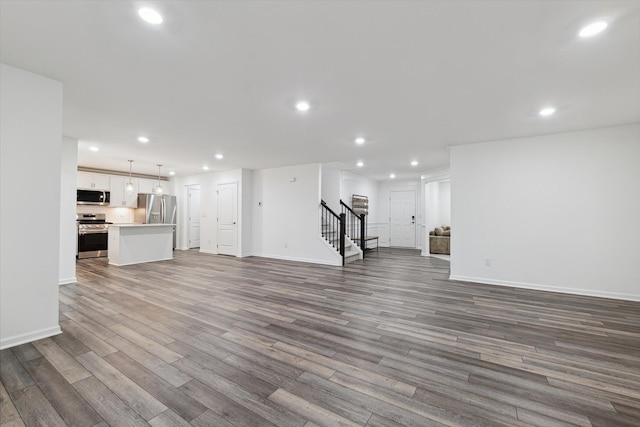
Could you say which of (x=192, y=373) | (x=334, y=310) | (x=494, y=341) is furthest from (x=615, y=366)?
(x=192, y=373)

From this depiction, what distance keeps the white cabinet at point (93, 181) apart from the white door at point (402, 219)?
9802 millimetres

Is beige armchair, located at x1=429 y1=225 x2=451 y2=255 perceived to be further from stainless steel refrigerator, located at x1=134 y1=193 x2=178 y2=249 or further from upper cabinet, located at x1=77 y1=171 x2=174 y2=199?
upper cabinet, located at x1=77 y1=171 x2=174 y2=199

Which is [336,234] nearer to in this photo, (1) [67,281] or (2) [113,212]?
(1) [67,281]

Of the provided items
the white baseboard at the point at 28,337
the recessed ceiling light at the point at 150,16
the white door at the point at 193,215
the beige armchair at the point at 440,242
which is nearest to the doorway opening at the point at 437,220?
the beige armchair at the point at 440,242

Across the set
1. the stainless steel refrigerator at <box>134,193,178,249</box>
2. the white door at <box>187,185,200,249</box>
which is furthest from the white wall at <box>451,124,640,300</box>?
the stainless steel refrigerator at <box>134,193,178,249</box>

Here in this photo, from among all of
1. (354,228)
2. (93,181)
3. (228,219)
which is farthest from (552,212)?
(93,181)

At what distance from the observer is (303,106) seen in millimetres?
3318

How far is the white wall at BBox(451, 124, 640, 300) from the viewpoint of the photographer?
3945 mm

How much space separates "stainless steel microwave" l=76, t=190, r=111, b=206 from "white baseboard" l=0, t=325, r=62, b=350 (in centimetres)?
663

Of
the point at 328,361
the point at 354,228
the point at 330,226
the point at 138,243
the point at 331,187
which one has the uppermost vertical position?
the point at 331,187

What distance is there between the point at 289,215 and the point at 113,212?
6.06 metres

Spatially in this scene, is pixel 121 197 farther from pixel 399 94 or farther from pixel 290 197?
pixel 399 94

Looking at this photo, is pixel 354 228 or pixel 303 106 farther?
pixel 354 228

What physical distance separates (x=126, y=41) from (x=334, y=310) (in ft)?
11.1
